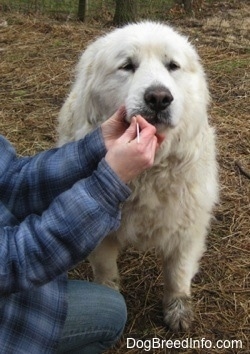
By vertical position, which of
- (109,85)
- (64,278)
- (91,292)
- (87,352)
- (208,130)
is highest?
(109,85)

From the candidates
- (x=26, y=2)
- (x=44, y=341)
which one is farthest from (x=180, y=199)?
(x=26, y=2)

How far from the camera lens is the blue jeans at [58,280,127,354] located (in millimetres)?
1877

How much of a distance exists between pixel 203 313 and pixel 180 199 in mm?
650

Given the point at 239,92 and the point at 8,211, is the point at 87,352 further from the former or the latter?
the point at 239,92

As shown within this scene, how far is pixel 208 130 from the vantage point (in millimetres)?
2344

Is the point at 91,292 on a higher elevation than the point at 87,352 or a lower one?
higher

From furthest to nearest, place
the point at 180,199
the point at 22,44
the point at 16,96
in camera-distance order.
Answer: the point at 22,44 < the point at 16,96 < the point at 180,199

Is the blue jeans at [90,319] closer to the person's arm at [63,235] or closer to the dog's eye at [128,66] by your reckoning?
the person's arm at [63,235]

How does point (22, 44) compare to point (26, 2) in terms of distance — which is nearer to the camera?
point (22, 44)

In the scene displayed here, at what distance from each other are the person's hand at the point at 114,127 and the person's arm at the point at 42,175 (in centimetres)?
2

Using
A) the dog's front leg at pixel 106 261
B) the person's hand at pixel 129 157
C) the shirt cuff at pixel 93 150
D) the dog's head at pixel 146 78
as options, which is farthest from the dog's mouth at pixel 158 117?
the dog's front leg at pixel 106 261

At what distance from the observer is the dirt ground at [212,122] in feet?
8.19

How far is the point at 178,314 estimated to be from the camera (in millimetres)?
2436

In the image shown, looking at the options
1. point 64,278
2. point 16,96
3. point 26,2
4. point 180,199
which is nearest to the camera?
point 64,278
